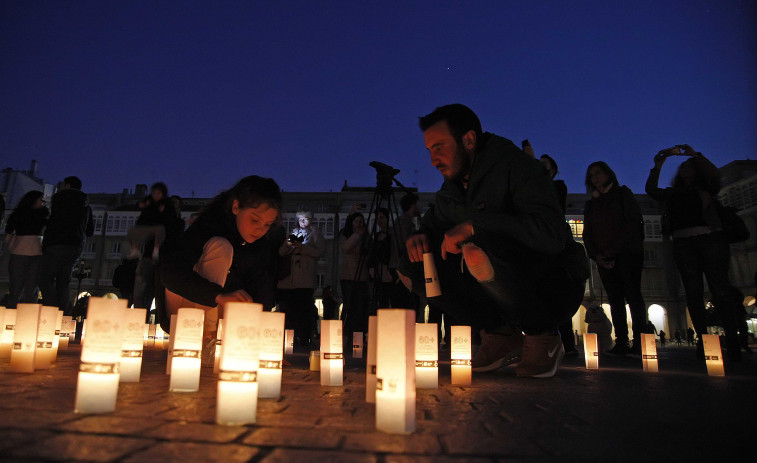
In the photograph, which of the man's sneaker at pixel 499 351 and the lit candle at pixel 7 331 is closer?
the lit candle at pixel 7 331

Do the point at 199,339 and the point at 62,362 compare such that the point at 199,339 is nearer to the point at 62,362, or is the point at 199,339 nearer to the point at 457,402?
the point at 457,402

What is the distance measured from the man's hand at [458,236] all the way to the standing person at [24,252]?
202 inches

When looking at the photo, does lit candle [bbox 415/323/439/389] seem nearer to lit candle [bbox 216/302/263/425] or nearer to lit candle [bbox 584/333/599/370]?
lit candle [bbox 216/302/263/425]

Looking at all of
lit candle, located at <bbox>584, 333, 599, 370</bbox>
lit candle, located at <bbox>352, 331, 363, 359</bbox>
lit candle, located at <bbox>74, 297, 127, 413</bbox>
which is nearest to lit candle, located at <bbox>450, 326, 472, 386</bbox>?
lit candle, located at <bbox>584, 333, 599, 370</bbox>

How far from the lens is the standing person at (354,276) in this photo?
6039 millimetres

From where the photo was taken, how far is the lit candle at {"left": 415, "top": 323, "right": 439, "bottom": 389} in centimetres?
225

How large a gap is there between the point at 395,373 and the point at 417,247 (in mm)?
1658

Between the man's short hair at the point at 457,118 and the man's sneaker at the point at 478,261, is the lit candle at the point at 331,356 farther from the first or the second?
the man's short hair at the point at 457,118

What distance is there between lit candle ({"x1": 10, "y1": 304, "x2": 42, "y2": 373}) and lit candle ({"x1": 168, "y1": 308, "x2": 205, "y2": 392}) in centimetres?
91

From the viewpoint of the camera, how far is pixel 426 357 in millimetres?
2289

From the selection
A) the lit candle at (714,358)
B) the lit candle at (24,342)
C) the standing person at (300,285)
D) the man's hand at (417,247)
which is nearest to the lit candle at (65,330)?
the lit candle at (24,342)

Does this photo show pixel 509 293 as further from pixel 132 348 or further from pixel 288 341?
pixel 288 341

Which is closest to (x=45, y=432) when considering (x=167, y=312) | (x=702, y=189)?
(x=167, y=312)

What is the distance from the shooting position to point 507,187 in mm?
2775
